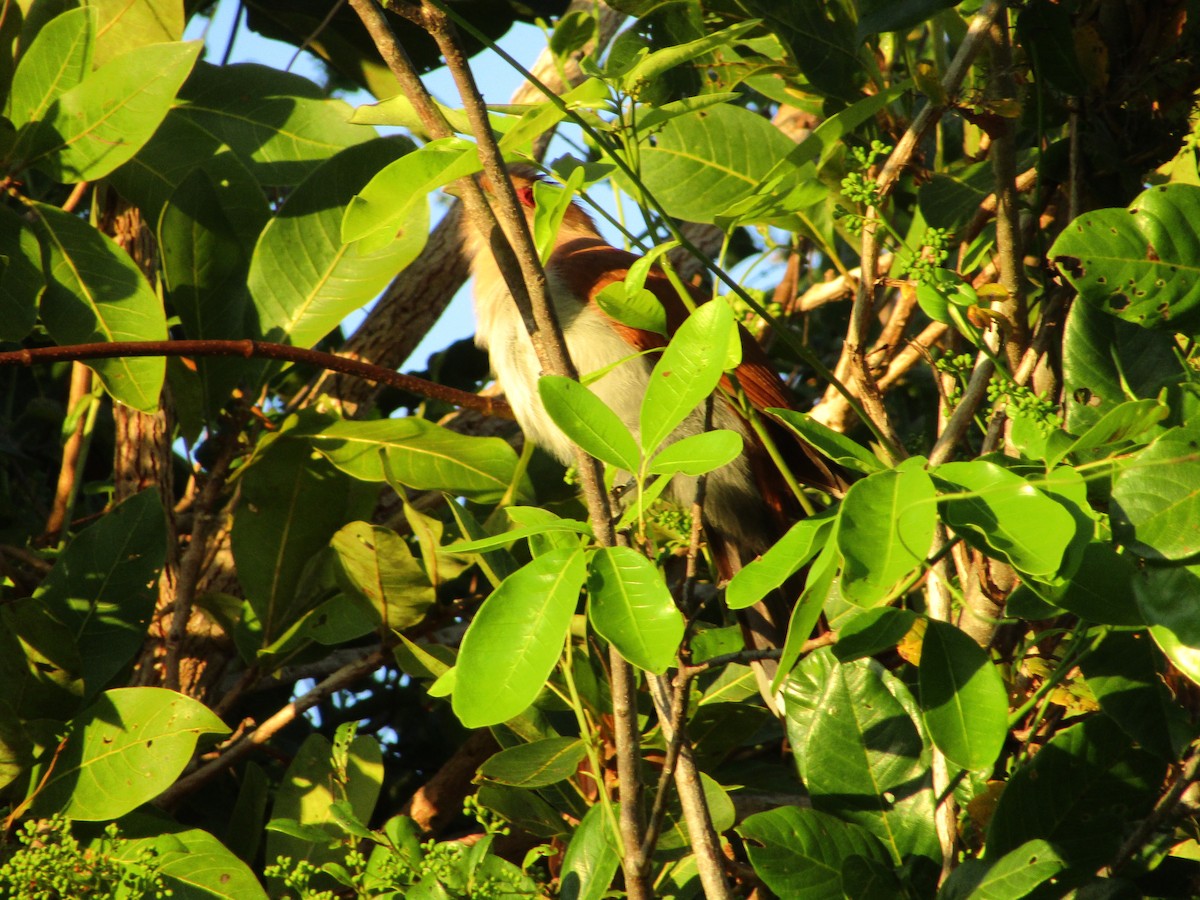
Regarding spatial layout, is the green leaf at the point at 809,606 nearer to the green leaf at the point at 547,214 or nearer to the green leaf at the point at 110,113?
the green leaf at the point at 547,214

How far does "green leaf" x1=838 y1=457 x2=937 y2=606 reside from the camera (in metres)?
0.92

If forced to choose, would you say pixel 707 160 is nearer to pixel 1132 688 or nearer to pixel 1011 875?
pixel 1132 688

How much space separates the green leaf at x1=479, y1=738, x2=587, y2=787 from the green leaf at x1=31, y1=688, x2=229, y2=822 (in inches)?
18.3

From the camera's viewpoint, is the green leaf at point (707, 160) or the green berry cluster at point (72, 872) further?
the green leaf at point (707, 160)

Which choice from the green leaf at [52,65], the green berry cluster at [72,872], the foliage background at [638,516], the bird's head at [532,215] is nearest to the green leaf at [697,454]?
the foliage background at [638,516]

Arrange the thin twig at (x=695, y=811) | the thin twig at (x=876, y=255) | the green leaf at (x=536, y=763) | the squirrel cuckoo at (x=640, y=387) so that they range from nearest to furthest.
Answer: the thin twig at (x=695, y=811), the thin twig at (x=876, y=255), the green leaf at (x=536, y=763), the squirrel cuckoo at (x=640, y=387)

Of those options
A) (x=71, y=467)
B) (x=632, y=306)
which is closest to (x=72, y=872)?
(x=632, y=306)

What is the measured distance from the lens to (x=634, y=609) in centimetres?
101

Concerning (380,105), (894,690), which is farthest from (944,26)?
(894,690)

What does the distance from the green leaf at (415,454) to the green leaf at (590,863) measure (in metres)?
0.81

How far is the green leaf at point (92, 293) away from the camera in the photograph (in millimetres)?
2104

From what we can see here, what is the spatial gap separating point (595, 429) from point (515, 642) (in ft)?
0.76

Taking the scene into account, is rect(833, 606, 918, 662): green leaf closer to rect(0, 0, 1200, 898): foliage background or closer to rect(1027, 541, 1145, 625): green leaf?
rect(0, 0, 1200, 898): foliage background

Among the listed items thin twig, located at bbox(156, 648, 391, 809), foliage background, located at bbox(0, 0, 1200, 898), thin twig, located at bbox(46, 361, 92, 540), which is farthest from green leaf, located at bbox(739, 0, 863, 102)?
thin twig, located at bbox(46, 361, 92, 540)
